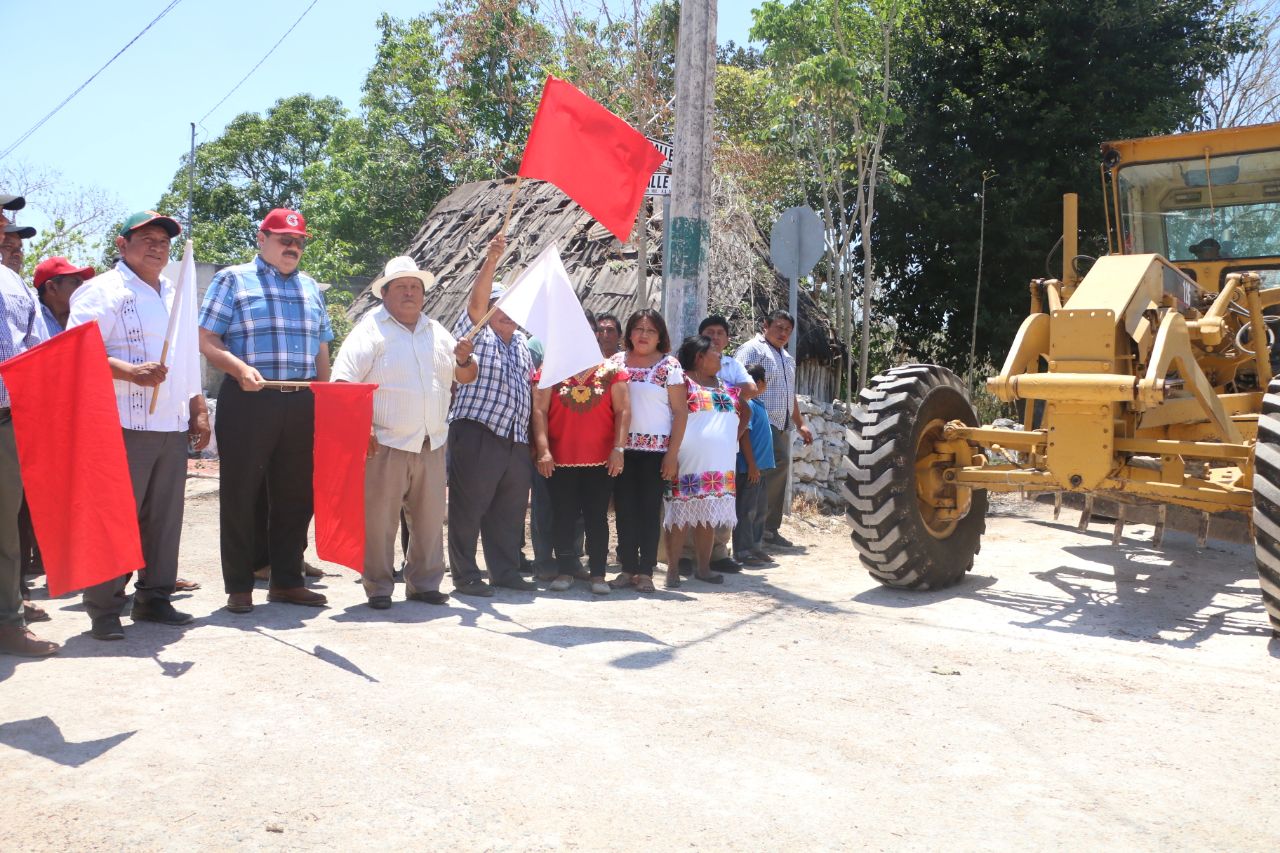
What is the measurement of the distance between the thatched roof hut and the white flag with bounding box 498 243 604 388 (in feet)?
20.4

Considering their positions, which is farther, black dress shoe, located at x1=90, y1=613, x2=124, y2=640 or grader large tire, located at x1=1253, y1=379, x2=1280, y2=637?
grader large tire, located at x1=1253, y1=379, x2=1280, y2=637

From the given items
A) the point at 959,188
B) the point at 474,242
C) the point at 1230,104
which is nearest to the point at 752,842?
the point at 474,242

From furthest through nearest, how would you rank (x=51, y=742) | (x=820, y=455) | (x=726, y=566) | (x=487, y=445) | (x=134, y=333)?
(x=820, y=455) < (x=726, y=566) < (x=487, y=445) < (x=134, y=333) < (x=51, y=742)

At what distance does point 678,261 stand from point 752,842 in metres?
5.34

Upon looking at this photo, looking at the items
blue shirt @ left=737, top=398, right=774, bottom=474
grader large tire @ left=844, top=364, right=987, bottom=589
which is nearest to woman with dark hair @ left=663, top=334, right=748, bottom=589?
grader large tire @ left=844, top=364, right=987, bottom=589

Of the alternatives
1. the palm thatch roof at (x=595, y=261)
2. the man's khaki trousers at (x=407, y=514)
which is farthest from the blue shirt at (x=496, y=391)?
the palm thatch roof at (x=595, y=261)

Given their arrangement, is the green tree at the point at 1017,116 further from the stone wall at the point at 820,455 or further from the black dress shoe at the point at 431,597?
the black dress shoe at the point at 431,597

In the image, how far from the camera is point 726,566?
7.58 m

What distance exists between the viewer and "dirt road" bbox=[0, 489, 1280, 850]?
10.3 ft

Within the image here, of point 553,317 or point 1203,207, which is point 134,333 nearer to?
point 553,317

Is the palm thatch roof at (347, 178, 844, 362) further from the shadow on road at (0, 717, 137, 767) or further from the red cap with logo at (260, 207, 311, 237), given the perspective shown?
the shadow on road at (0, 717, 137, 767)

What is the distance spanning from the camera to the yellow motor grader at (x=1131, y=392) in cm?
597

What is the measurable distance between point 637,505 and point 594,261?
751 centimetres

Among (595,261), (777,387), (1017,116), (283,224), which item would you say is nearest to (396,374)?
(283,224)
